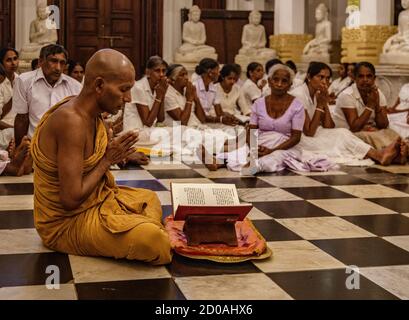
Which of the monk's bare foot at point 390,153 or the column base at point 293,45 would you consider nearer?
the monk's bare foot at point 390,153

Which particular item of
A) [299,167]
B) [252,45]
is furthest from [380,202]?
[252,45]

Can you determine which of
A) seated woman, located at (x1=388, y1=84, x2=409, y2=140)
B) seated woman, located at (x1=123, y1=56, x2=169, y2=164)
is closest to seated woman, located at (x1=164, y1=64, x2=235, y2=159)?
seated woman, located at (x1=123, y1=56, x2=169, y2=164)

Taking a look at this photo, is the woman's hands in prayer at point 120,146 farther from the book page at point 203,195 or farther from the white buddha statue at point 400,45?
the white buddha statue at point 400,45

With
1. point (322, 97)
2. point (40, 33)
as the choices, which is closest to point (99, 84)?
point (322, 97)

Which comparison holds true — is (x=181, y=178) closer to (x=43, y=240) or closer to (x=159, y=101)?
(x=159, y=101)

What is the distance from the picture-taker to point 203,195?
373 centimetres

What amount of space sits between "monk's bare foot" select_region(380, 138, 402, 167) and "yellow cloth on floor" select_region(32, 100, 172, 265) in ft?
11.4

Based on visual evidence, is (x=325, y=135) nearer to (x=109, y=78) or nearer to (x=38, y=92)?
(x=38, y=92)

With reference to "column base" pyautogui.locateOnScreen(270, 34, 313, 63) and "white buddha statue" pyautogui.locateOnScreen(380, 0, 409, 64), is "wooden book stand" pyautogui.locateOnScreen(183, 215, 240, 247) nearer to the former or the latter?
"white buddha statue" pyautogui.locateOnScreen(380, 0, 409, 64)

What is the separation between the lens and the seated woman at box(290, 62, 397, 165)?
6716 millimetres

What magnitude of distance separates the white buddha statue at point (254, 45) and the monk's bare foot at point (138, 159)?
782cm

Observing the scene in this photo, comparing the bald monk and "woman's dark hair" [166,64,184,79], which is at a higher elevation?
"woman's dark hair" [166,64,184,79]

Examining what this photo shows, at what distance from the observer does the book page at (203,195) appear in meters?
3.70

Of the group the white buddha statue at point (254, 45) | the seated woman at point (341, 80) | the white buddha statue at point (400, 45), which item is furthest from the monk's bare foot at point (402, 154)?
the white buddha statue at point (254, 45)
